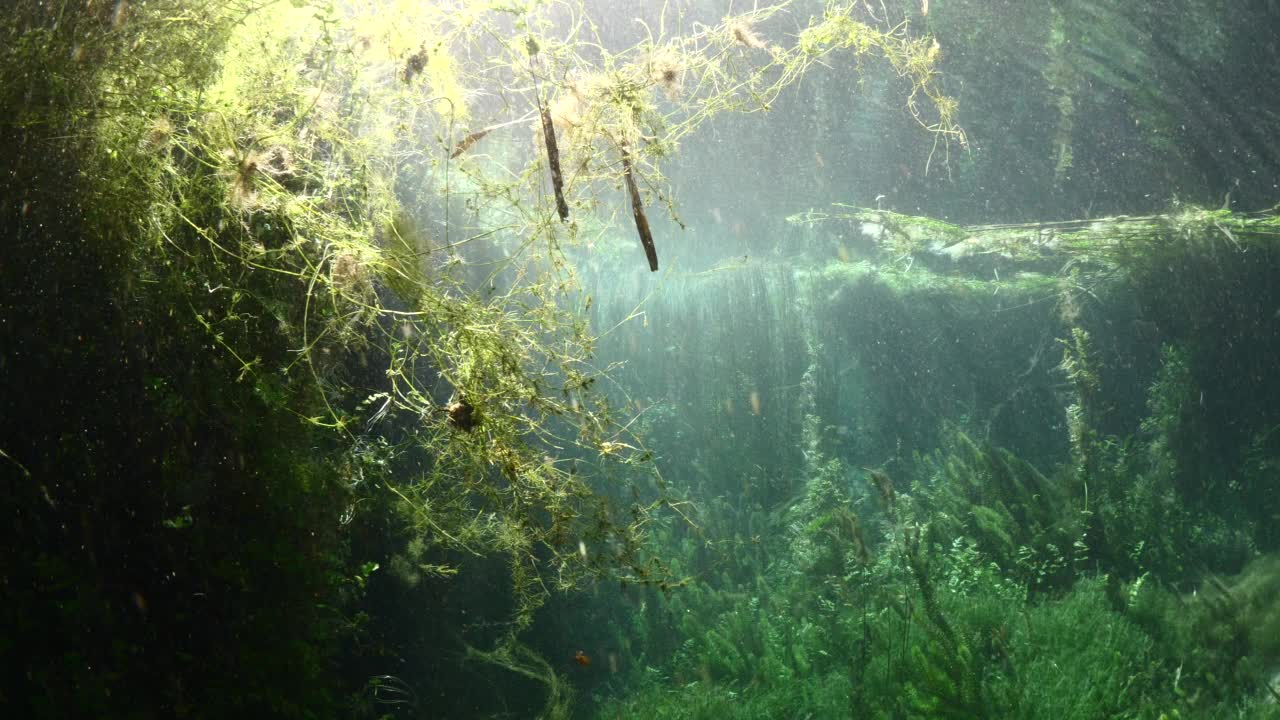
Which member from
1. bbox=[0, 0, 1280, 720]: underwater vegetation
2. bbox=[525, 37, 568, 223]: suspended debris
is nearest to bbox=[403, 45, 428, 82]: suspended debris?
bbox=[0, 0, 1280, 720]: underwater vegetation

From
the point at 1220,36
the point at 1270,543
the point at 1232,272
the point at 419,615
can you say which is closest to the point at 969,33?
the point at 1220,36

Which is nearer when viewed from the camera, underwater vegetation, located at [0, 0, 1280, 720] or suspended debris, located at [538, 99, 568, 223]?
underwater vegetation, located at [0, 0, 1280, 720]

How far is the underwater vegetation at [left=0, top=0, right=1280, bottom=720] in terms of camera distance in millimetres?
1786

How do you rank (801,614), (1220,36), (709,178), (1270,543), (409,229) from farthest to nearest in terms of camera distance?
(709,178) → (1220,36) → (1270,543) → (801,614) → (409,229)

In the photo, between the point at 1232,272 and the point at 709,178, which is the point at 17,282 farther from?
the point at 709,178

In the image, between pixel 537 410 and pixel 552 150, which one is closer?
pixel 552 150

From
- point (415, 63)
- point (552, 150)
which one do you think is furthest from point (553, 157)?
point (415, 63)

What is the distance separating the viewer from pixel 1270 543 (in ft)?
25.6

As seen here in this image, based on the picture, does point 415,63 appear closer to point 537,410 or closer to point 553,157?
point 553,157

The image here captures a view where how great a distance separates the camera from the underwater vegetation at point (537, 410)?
179 centimetres

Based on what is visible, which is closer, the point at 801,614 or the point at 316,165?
the point at 316,165

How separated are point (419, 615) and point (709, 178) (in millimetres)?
11246

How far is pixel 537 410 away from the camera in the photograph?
262 cm

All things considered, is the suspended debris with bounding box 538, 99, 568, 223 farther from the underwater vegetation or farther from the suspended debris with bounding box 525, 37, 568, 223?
the underwater vegetation
